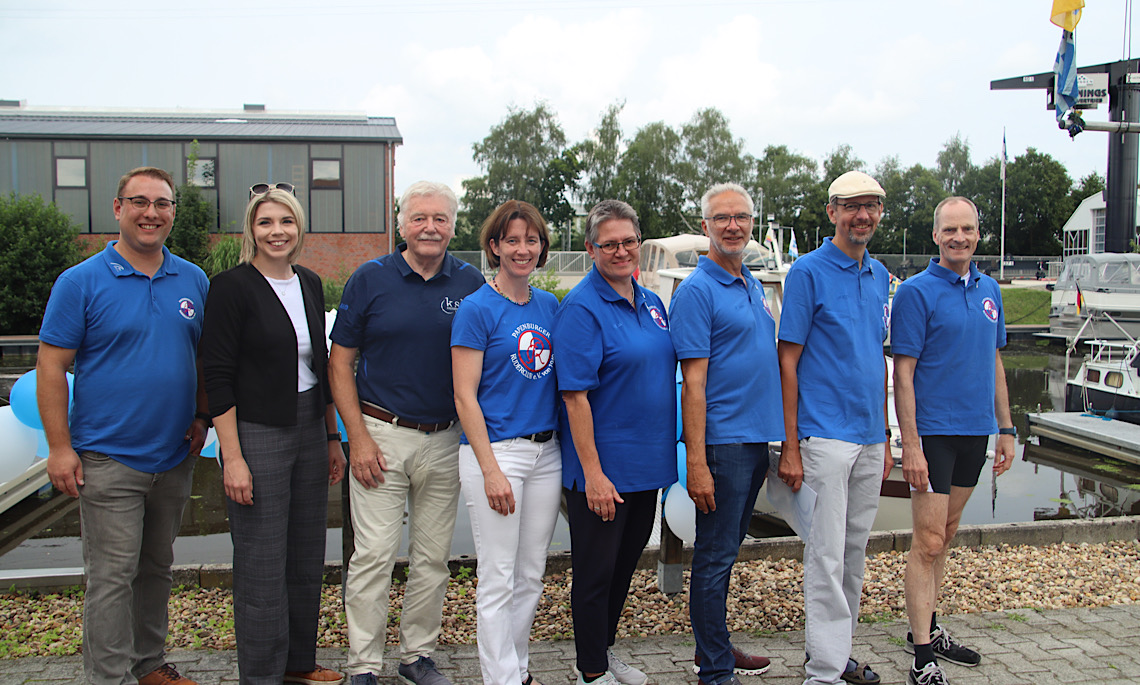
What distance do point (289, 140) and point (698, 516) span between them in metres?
26.5

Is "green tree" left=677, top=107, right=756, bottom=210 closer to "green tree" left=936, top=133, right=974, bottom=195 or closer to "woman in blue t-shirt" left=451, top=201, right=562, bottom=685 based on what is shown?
"green tree" left=936, top=133, right=974, bottom=195

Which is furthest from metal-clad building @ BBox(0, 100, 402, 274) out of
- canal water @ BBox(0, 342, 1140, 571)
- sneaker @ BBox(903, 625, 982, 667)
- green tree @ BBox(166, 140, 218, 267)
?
sneaker @ BBox(903, 625, 982, 667)

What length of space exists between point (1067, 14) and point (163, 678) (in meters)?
12.6

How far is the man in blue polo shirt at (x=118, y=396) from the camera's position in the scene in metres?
2.94

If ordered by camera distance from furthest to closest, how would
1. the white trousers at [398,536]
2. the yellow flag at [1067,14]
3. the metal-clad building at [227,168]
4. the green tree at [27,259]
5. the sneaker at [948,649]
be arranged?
the metal-clad building at [227,168]
the green tree at [27,259]
the yellow flag at [1067,14]
the sneaker at [948,649]
the white trousers at [398,536]

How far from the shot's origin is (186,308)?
3176mm

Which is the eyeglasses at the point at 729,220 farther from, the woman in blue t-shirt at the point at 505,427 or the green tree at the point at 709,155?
the green tree at the point at 709,155

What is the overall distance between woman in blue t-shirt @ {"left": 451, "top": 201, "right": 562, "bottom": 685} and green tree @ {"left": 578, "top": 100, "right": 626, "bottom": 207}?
50.1 m

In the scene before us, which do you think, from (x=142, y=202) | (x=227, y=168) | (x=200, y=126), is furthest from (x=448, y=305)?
(x=200, y=126)

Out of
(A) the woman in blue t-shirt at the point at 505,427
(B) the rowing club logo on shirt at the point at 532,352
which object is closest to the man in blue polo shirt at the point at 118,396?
(A) the woman in blue t-shirt at the point at 505,427

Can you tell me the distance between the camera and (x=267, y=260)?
3189mm

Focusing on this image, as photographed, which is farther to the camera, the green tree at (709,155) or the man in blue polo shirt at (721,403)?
the green tree at (709,155)

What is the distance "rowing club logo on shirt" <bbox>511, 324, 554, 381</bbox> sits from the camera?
311 cm

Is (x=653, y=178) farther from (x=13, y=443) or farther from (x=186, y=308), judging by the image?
(x=186, y=308)
